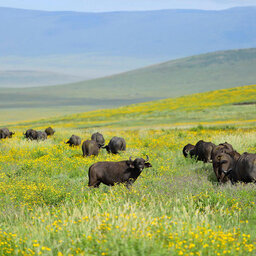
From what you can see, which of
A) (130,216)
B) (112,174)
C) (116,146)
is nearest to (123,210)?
(130,216)

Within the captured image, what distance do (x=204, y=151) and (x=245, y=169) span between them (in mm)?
→ 5233

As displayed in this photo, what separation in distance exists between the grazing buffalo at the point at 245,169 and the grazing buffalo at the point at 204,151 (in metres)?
4.53

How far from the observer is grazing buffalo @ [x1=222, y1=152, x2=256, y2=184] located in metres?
11.4

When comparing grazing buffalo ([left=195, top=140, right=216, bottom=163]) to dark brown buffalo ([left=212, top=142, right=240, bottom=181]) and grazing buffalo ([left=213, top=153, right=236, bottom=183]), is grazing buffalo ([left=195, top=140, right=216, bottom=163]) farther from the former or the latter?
grazing buffalo ([left=213, top=153, right=236, bottom=183])

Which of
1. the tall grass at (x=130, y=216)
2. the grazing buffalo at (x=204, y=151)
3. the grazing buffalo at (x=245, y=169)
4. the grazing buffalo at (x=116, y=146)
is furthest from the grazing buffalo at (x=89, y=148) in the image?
the grazing buffalo at (x=245, y=169)

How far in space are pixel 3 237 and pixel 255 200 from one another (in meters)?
5.48

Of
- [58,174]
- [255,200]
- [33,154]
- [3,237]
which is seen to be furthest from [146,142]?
[3,237]

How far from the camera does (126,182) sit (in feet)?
38.6

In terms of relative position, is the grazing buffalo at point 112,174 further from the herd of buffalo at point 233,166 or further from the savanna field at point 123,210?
the herd of buffalo at point 233,166

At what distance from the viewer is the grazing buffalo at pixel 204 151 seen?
16625mm

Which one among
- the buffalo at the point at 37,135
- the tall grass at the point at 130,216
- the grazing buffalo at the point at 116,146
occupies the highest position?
the buffalo at the point at 37,135

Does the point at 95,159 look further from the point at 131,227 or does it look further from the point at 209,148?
the point at 131,227

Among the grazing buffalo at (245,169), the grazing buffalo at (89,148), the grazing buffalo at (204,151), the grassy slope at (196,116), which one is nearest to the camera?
the grazing buffalo at (245,169)

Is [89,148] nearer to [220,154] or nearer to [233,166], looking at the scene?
[220,154]
